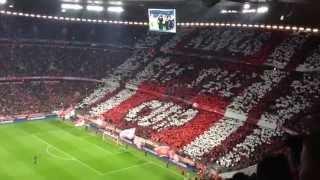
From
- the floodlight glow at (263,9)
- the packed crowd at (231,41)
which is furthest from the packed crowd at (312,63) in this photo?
the floodlight glow at (263,9)

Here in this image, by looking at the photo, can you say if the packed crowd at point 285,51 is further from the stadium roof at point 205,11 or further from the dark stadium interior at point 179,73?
the stadium roof at point 205,11

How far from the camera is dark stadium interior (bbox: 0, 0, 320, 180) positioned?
34906mm

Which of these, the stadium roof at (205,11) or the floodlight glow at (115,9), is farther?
the floodlight glow at (115,9)

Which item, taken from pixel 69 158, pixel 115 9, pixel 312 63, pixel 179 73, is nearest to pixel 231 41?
pixel 179 73

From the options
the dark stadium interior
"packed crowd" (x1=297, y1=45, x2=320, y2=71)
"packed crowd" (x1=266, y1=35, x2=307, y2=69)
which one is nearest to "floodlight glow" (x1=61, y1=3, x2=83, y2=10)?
the dark stadium interior

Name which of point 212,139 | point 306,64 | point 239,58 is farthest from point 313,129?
point 239,58

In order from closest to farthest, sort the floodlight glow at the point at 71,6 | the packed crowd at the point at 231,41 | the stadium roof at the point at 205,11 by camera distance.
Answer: the stadium roof at the point at 205,11, the packed crowd at the point at 231,41, the floodlight glow at the point at 71,6

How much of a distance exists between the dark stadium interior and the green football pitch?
2.26 feet

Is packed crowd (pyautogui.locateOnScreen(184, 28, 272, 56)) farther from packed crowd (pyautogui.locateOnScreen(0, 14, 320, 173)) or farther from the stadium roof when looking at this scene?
the stadium roof

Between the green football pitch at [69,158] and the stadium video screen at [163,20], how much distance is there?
42.2ft

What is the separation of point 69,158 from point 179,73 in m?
18.1

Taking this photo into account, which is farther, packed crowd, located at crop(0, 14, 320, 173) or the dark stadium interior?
packed crowd, located at crop(0, 14, 320, 173)

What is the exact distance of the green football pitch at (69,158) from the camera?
3172 cm

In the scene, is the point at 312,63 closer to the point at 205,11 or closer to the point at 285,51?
the point at 285,51
